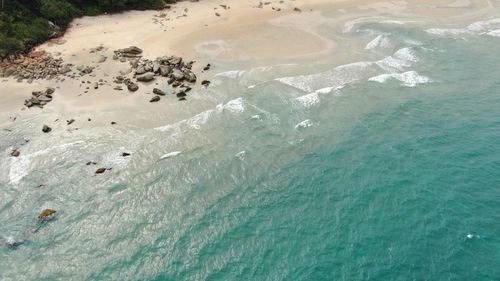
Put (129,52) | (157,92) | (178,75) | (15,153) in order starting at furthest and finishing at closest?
(129,52) → (178,75) → (157,92) → (15,153)

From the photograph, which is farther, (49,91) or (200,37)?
(200,37)

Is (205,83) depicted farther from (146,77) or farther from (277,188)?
(277,188)

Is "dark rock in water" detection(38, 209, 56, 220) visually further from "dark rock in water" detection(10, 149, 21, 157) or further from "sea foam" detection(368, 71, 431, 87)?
"sea foam" detection(368, 71, 431, 87)

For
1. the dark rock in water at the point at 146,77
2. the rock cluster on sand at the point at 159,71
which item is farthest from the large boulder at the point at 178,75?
the dark rock in water at the point at 146,77

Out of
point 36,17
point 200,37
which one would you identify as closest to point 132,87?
point 200,37

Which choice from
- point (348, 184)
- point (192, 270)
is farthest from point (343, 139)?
point (192, 270)

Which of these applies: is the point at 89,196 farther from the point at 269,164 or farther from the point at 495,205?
the point at 495,205
